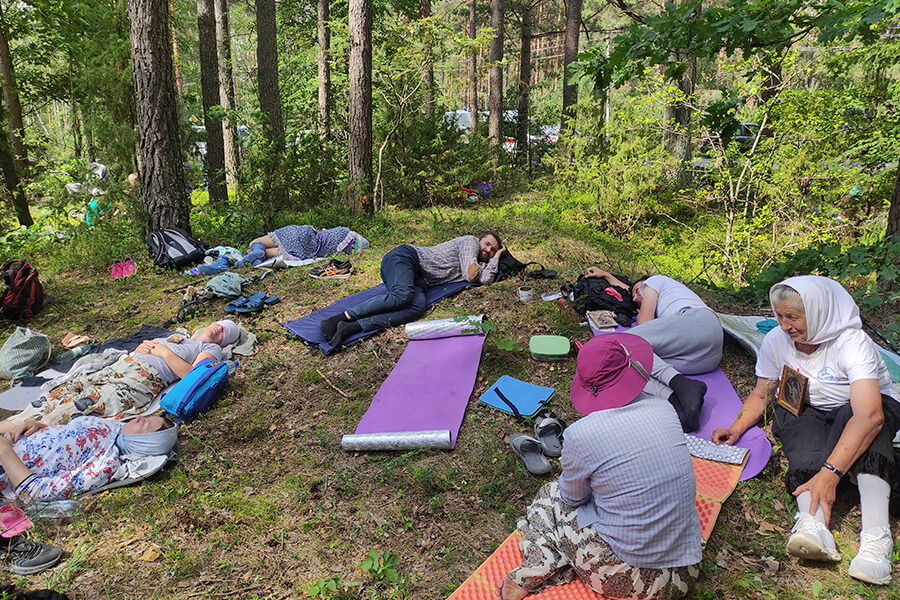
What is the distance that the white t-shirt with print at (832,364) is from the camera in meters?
2.62

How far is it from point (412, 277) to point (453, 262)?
0.71m

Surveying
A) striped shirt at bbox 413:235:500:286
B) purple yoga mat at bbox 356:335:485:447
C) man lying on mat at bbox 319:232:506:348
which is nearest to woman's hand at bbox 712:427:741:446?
purple yoga mat at bbox 356:335:485:447

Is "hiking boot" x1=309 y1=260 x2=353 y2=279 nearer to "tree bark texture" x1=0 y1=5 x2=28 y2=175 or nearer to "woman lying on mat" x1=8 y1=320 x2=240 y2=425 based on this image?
"woman lying on mat" x1=8 y1=320 x2=240 y2=425

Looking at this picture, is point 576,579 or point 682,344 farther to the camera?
point 682,344

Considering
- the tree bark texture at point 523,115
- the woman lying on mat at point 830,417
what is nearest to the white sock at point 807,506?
the woman lying on mat at point 830,417

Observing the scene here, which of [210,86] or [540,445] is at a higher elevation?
[210,86]

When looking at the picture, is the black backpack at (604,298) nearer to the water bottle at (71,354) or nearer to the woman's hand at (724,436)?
the woman's hand at (724,436)

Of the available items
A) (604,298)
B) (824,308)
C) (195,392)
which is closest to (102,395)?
(195,392)

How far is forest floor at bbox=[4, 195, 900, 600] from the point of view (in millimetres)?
2434

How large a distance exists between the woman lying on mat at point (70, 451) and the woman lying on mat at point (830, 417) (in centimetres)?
362

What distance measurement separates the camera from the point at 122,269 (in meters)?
6.54

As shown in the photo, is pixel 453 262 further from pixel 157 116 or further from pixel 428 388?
pixel 157 116

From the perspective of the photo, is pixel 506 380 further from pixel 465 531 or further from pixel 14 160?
pixel 14 160

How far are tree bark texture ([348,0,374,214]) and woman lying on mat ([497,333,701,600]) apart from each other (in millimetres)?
7173
